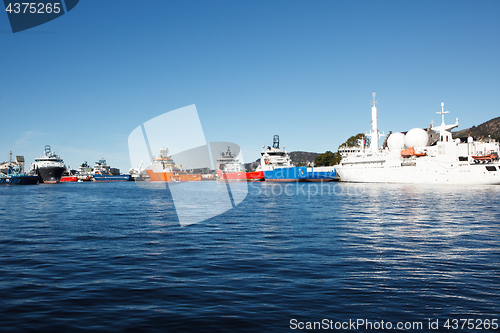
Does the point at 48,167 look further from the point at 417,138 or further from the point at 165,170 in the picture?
the point at 417,138

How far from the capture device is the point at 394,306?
7.86 m

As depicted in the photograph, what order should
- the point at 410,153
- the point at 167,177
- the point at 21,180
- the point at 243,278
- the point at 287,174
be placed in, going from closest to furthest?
the point at 243,278 < the point at 410,153 < the point at 21,180 < the point at 287,174 < the point at 167,177

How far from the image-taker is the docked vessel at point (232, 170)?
134625 millimetres

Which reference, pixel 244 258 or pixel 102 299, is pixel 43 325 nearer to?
pixel 102 299

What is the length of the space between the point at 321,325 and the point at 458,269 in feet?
20.6

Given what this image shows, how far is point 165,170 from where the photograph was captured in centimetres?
17275

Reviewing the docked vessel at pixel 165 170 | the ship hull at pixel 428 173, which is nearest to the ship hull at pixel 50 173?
the docked vessel at pixel 165 170

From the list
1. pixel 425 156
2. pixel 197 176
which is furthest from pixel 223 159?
pixel 425 156

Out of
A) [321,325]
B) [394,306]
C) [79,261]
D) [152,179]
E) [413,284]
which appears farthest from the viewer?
[152,179]

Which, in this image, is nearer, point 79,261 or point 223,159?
point 79,261

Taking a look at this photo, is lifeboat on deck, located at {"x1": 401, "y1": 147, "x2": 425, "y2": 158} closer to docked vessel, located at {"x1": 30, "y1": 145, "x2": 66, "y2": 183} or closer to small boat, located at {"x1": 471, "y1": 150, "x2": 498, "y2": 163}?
small boat, located at {"x1": 471, "y1": 150, "x2": 498, "y2": 163}

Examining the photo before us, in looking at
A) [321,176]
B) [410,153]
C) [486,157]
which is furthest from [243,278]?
[321,176]

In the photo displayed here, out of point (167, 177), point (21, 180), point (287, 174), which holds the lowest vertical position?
point (287, 174)

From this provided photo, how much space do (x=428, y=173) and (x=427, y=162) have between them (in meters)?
2.39
